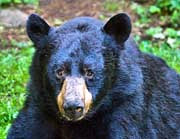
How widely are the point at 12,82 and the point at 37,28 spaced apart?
9.55 feet

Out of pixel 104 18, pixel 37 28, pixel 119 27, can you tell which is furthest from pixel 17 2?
pixel 119 27

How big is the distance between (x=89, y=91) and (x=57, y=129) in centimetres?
75

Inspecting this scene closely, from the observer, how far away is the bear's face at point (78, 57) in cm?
538

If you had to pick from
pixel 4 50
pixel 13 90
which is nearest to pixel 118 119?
pixel 13 90

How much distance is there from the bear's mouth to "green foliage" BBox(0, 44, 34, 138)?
6.50ft

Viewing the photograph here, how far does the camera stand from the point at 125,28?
5.78 m

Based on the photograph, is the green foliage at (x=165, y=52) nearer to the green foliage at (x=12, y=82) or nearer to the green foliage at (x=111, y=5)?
the green foliage at (x=111, y=5)

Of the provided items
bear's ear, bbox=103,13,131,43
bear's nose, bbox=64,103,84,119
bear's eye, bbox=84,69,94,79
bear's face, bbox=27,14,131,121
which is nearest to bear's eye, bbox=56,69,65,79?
bear's face, bbox=27,14,131,121

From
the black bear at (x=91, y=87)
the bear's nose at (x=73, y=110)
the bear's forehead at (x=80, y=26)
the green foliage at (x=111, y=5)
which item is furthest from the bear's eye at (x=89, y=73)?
the green foliage at (x=111, y=5)

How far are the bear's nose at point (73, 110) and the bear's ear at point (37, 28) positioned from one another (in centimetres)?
77

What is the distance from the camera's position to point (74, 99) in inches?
207

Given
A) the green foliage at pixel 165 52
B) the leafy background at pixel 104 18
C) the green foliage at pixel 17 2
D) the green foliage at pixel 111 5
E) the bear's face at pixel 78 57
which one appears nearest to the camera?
the bear's face at pixel 78 57

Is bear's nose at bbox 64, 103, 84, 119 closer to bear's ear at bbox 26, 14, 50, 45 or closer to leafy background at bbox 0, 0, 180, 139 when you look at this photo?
bear's ear at bbox 26, 14, 50, 45

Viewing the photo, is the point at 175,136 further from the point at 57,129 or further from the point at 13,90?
the point at 13,90
